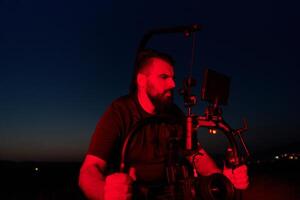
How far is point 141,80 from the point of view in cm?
365

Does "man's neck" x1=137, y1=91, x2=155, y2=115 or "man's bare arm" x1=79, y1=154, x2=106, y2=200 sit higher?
"man's neck" x1=137, y1=91, x2=155, y2=115

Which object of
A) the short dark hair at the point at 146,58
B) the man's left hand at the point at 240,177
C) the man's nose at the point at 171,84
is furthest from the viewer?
the short dark hair at the point at 146,58

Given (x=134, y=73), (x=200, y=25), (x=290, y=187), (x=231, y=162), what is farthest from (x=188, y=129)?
(x=290, y=187)

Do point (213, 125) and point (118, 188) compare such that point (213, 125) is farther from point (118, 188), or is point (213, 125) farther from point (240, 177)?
point (118, 188)

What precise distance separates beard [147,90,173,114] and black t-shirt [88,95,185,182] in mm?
143

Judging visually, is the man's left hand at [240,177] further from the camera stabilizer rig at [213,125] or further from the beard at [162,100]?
the beard at [162,100]

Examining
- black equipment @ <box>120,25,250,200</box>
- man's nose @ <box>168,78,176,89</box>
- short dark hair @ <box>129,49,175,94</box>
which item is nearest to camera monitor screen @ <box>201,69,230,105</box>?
black equipment @ <box>120,25,250,200</box>

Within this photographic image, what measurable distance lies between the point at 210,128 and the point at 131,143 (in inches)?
27.1

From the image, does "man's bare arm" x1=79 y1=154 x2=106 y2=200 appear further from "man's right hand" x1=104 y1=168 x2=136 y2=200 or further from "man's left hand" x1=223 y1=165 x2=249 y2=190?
"man's left hand" x1=223 y1=165 x2=249 y2=190

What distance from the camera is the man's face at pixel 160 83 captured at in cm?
326

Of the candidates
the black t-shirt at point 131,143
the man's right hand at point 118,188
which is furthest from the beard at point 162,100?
the man's right hand at point 118,188

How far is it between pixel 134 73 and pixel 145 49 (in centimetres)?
27

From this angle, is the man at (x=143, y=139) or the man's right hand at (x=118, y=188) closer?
the man's right hand at (x=118, y=188)

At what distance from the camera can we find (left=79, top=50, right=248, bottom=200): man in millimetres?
2600
